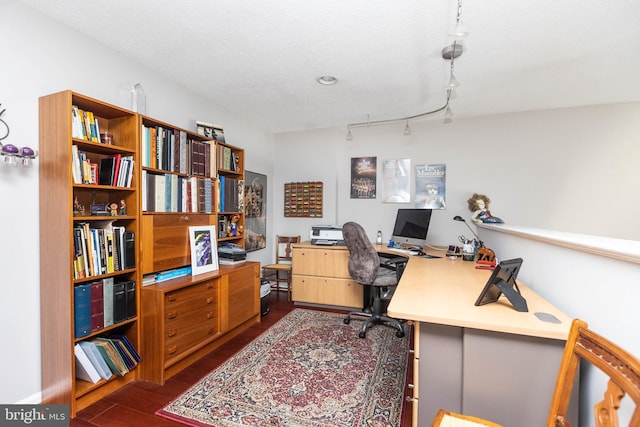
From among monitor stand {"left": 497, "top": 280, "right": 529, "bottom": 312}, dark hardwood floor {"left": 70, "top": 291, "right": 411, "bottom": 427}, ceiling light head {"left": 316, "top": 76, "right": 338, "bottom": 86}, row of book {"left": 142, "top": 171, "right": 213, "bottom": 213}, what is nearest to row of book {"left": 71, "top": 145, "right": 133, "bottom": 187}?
row of book {"left": 142, "top": 171, "right": 213, "bottom": 213}

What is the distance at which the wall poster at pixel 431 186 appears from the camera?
3658 mm

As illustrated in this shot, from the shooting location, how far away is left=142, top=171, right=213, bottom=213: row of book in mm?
2084

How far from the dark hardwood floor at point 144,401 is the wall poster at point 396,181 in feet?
8.32

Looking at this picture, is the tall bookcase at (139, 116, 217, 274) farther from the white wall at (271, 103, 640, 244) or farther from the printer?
the white wall at (271, 103, 640, 244)

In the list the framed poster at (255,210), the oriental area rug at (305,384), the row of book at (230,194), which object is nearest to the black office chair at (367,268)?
the oriental area rug at (305,384)

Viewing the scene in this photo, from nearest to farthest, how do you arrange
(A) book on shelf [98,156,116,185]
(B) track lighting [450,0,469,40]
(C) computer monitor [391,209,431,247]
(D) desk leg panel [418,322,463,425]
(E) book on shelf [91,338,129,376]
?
(D) desk leg panel [418,322,463,425] < (B) track lighting [450,0,469,40] < (E) book on shelf [91,338,129,376] < (A) book on shelf [98,156,116,185] < (C) computer monitor [391,209,431,247]

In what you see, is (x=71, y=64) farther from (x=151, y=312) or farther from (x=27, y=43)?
(x=151, y=312)

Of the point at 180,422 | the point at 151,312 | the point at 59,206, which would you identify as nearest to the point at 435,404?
the point at 180,422

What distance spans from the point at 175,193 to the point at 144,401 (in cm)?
145

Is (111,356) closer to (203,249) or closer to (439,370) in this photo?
(203,249)

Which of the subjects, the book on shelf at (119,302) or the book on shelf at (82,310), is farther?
the book on shelf at (119,302)

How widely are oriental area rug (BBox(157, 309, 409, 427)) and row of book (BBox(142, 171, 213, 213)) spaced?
1299 millimetres

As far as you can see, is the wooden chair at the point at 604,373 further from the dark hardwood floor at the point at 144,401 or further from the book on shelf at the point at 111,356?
the book on shelf at the point at 111,356

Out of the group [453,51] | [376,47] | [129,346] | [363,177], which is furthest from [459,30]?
[129,346]
